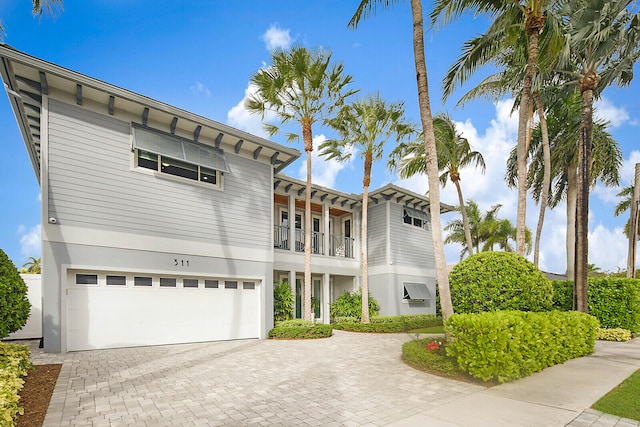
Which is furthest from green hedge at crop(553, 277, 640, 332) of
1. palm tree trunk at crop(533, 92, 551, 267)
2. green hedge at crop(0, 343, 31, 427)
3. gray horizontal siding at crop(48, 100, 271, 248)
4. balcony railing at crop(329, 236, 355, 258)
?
green hedge at crop(0, 343, 31, 427)

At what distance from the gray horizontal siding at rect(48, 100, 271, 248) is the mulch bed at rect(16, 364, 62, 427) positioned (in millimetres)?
3826

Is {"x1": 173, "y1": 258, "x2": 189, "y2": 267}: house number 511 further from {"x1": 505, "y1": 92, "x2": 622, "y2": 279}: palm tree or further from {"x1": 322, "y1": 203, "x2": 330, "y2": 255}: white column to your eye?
{"x1": 505, "y1": 92, "x2": 622, "y2": 279}: palm tree

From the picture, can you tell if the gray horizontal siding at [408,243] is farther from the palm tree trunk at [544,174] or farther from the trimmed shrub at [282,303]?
the trimmed shrub at [282,303]

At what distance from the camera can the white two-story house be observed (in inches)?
368

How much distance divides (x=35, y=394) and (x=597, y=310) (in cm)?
1618

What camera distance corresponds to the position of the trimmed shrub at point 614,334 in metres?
12.1

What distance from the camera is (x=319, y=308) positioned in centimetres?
1802

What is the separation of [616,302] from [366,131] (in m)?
11.1

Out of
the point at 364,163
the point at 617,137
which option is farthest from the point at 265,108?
the point at 617,137

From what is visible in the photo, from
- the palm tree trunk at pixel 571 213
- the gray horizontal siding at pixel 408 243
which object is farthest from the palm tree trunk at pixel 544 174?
the gray horizontal siding at pixel 408 243

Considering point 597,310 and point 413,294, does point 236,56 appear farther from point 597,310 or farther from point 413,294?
point 597,310

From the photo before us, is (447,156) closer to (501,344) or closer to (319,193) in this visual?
(319,193)

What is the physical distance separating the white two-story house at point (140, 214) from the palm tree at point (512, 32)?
663cm

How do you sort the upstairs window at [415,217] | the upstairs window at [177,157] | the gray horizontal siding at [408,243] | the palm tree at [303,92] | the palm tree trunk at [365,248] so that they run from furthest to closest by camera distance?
1. the upstairs window at [415,217]
2. the gray horizontal siding at [408,243]
3. the palm tree trunk at [365,248]
4. the palm tree at [303,92]
5. the upstairs window at [177,157]
